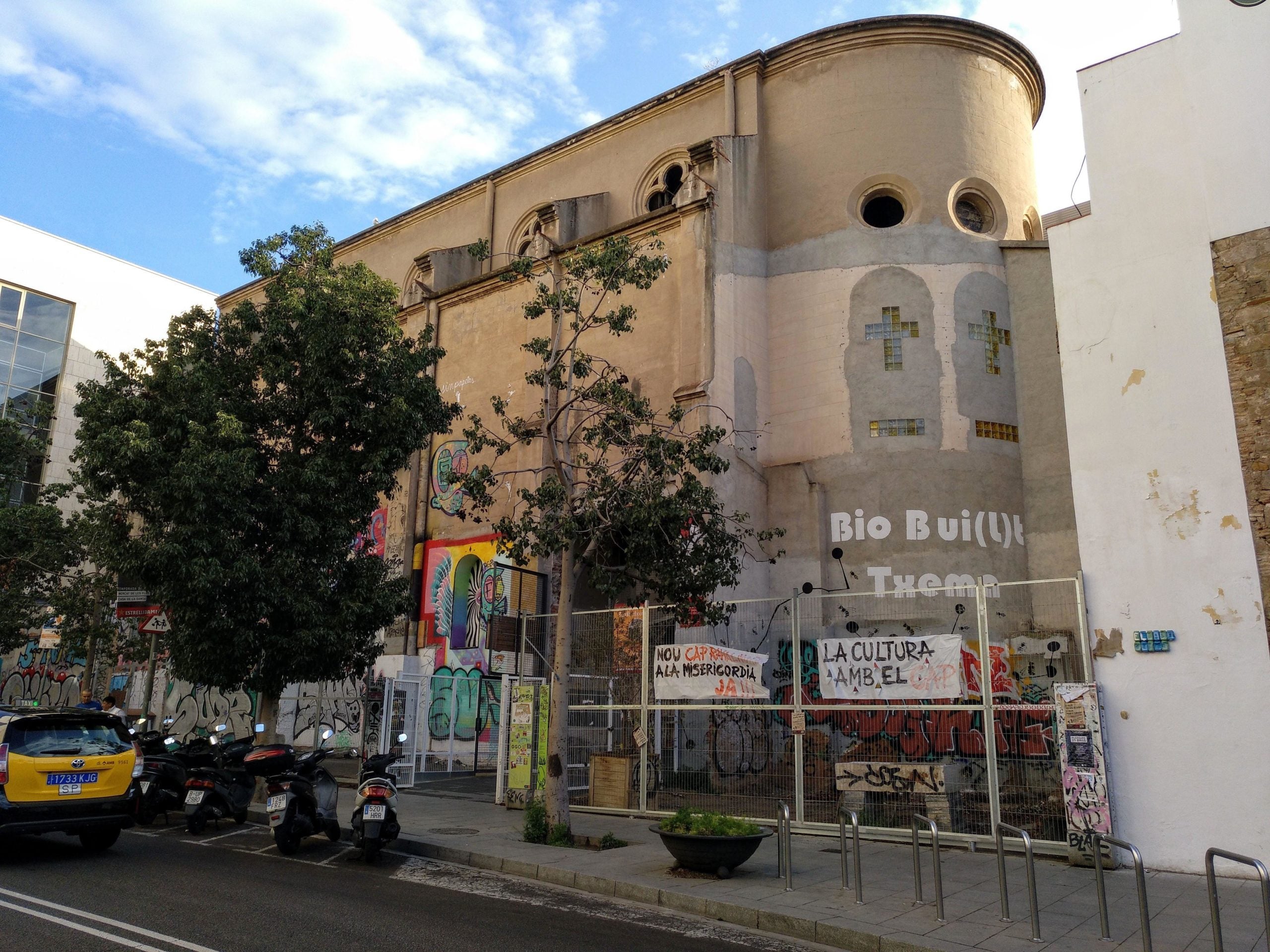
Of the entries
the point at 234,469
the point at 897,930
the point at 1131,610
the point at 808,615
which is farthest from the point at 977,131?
the point at 897,930

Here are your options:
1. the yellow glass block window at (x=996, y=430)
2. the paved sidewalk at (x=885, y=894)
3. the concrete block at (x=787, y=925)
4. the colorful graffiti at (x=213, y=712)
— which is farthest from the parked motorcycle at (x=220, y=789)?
the yellow glass block window at (x=996, y=430)

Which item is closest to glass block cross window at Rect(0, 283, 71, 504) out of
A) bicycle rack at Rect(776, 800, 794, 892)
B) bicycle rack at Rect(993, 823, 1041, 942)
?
bicycle rack at Rect(776, 800, 794, 892)

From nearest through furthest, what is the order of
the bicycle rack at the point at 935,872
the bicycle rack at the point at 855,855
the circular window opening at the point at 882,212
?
the bicycle rack at the point at 935,872
the bicycle rack at the point at 855,855
the circular window opening at the point at 882,212

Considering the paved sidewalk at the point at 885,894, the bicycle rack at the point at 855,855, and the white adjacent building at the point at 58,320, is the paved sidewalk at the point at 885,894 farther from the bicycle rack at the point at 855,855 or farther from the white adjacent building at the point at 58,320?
the white adjacent building at the point at 58,320

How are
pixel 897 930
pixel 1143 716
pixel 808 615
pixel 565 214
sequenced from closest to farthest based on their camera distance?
1. pixel 897 930
2. pixel 1143 716
3. pixel 808 615
4. pixel 565 214

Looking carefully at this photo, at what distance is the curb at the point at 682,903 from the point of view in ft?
22.7

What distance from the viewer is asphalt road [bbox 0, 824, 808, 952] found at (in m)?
6.49

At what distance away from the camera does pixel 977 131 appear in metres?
22.9

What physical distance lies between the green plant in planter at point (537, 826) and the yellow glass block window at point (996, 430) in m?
14.2

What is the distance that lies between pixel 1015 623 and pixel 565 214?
53.0 ft

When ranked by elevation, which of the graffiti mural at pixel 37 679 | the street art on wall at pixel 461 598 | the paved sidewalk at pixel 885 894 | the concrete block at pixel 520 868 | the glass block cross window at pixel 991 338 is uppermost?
the glass block cross window at pixel 991 338

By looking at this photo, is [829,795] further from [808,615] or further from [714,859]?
[808,615]

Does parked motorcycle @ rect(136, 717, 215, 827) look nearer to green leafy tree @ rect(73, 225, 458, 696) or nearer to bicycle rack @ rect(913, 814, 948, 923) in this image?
green leafy tree @ rect(73, 225, 458, 696)

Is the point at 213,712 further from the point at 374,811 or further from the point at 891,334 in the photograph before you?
the point at 891,334
